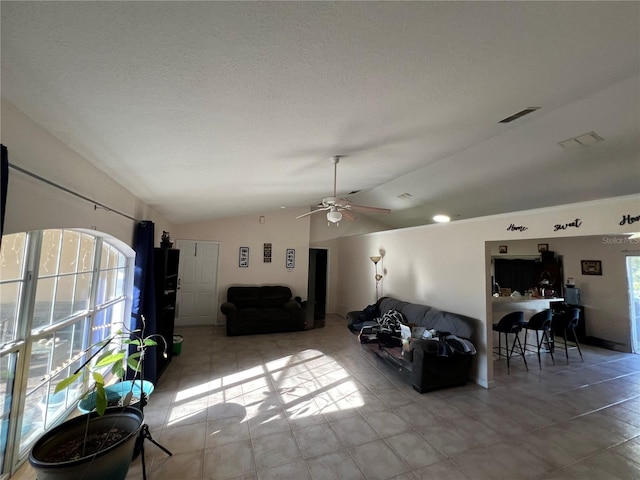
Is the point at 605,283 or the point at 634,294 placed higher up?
the point at 605,283

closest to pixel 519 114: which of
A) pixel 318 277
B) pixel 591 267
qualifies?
pixel 591 267

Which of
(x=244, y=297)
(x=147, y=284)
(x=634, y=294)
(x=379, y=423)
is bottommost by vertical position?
(x=379, y=423)

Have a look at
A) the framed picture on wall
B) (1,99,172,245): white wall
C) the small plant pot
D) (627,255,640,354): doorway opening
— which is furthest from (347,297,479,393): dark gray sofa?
(627,255,640,354): doorway opening

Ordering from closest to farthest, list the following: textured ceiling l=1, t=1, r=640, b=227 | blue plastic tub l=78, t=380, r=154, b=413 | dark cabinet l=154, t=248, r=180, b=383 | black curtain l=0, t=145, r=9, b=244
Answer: textured ceiling l=1, t=1, r=640, b=227
black curtain l=0, t=145, r=9, b=244
blue plastic tub l=78, t=380, r=154, b=413
dark cabinet l=154, t=248, r=180, b=383

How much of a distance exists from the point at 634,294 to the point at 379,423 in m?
5.95

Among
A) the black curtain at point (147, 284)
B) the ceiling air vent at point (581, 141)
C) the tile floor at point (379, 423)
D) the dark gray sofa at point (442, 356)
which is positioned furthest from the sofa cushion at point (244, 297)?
the ceiling air vent at point (581, 141)

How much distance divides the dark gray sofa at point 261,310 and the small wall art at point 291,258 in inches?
23.3

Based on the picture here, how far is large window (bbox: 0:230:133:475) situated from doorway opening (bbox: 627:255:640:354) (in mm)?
8220

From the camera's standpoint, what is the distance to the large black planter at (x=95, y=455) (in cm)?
133

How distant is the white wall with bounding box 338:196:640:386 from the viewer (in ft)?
8.22

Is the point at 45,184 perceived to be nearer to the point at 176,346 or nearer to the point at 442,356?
the point at 176,346

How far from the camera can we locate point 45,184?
155cm

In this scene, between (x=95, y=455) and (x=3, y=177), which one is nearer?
(x=3, y=177)

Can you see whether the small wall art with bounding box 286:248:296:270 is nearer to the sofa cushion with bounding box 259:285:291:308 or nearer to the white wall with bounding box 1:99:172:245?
the sofa cushion with bounding box 259:285:291:308
